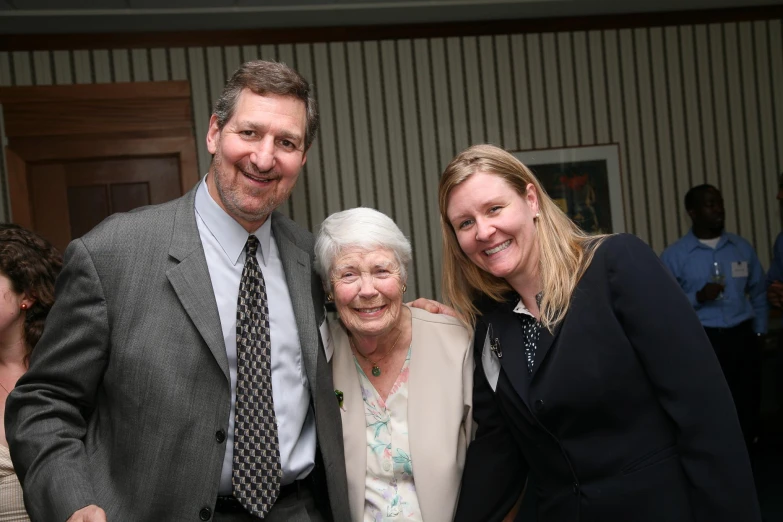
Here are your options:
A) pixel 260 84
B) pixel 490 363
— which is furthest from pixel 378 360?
pixel 260 84

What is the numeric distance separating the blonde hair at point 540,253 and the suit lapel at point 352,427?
1.19 feet

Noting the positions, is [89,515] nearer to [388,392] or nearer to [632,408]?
[388,392]

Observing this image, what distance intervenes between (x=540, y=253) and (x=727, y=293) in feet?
11.3

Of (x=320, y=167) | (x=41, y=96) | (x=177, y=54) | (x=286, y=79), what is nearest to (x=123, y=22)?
(x=177, y=54)

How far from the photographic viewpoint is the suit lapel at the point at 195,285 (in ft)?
5.52

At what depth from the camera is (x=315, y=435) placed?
1.90 meters

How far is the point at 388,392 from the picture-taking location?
212 centimetres

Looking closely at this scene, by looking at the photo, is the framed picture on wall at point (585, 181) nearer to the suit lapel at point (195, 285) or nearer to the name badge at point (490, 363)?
the name badge at point (490, 363)

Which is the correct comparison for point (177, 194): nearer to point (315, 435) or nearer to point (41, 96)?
point (41, 96)

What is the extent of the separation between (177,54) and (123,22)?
1.41 ft

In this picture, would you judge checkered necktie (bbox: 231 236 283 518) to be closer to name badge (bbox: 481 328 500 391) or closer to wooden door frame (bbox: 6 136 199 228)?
name badge (bbox: 481 328 500 391)

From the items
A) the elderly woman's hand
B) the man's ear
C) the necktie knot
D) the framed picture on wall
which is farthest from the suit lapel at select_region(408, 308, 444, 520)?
the framed picture on wall

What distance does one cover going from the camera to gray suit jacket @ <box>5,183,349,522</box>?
1.62 metres

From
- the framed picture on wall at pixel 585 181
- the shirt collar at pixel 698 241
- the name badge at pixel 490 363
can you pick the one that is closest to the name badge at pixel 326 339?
the name badge at pixel 490 363
